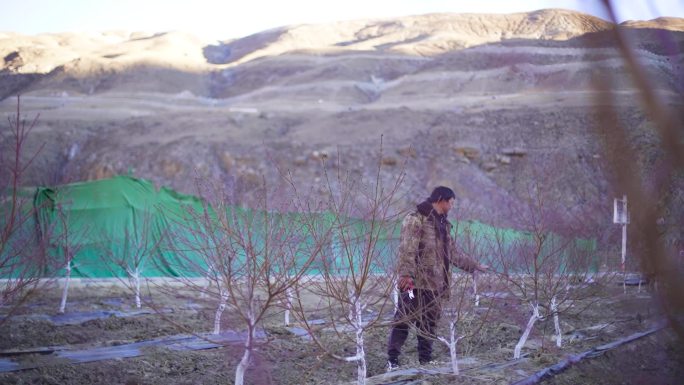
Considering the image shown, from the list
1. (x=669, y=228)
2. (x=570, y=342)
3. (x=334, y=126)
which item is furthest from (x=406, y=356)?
(x=334, y=126)

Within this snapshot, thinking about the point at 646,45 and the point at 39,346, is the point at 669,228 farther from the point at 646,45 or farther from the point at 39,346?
the point at 39,346

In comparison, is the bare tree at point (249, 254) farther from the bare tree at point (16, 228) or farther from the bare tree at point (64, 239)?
the bare tree at point (64, 239)

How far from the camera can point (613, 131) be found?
4.10 feet

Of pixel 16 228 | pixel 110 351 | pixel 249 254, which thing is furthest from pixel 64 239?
pixel 249 254

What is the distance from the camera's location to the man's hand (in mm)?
5996

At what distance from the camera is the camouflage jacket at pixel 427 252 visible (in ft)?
20.1

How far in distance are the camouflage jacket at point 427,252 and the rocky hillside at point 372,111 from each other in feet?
3.78

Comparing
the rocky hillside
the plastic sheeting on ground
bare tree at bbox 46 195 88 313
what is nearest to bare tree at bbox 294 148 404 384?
the rocky hillside

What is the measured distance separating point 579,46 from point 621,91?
4.2 inches

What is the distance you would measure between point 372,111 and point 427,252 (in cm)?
3962

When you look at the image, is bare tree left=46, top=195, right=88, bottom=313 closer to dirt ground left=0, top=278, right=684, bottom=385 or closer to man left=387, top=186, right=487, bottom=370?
dirt ground left=0, top=278, right=684, bottom=385

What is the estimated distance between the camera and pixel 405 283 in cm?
600

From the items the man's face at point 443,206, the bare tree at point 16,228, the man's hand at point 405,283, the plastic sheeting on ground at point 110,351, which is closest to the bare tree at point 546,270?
the man's face at point 443,206

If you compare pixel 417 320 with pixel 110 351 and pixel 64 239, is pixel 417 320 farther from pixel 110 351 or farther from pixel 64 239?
pixel 64 239
